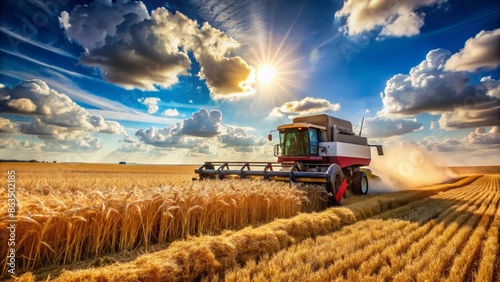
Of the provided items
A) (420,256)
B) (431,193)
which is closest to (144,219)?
(420,256)

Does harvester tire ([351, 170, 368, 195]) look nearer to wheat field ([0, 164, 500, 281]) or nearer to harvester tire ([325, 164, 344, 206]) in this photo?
harvester tire ([325, 164, 344, 206])

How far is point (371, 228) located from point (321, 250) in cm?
215

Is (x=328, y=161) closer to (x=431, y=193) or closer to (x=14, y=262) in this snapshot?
(x=431, y=193)

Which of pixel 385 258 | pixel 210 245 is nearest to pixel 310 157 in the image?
pixel 385 258

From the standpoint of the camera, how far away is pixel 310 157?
1192 cm

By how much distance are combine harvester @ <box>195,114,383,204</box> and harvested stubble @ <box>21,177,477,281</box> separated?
13.7 feet

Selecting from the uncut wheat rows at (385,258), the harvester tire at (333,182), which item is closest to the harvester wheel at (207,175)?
the harvester tire at (333,182)

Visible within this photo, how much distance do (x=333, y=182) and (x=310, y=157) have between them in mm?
3283

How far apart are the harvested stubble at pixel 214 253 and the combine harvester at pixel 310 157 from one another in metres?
4.17

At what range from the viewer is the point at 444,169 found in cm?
3706

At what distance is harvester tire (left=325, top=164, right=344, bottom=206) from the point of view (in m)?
8.66

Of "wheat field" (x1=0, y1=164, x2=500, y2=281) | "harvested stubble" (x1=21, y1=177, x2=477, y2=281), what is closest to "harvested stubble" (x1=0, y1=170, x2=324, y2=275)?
"wheat field" (x1=0, y1=164, x2=500, y2=281)

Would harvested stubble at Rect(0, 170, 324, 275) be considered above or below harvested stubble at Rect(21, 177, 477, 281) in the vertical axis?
above

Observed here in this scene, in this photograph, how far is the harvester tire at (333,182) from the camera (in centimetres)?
866
